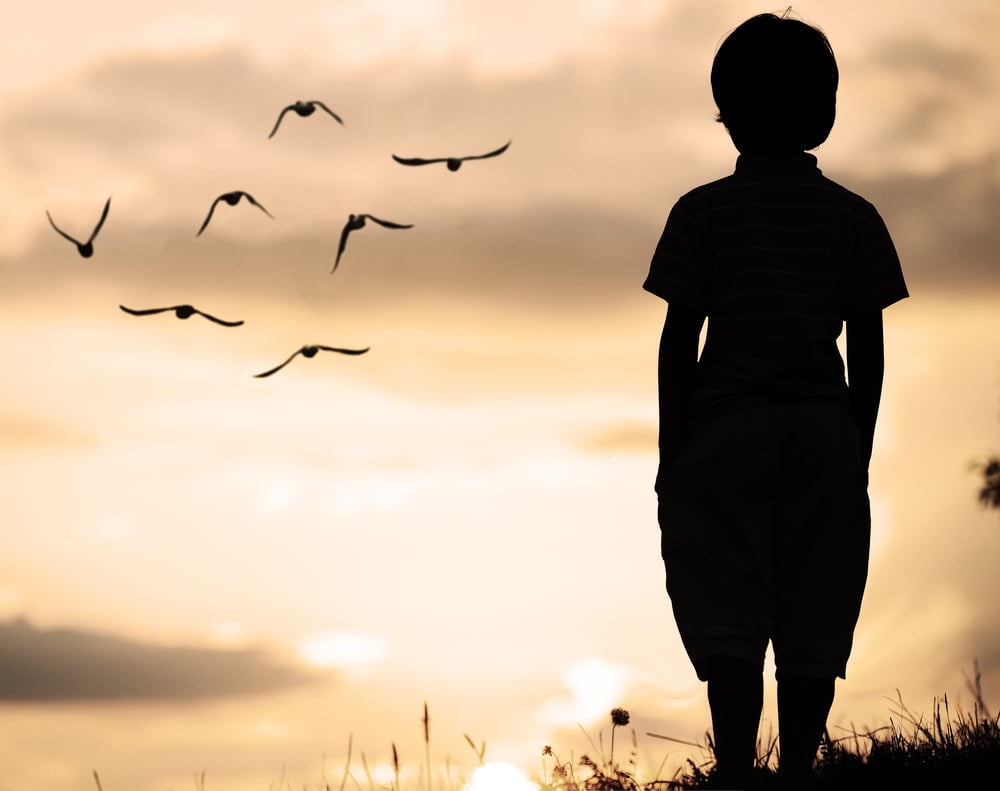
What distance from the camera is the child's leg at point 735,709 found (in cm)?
446

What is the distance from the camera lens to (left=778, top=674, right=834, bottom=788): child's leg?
4629 millimetres

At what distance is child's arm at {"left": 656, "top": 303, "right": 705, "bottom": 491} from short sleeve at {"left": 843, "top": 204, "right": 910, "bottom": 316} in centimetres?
62

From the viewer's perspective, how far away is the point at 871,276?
4719 millimetres

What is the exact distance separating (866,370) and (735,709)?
4.47 ft

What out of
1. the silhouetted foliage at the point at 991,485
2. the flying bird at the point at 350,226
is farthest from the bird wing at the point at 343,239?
the silhouetted foliage at the point at 991,485

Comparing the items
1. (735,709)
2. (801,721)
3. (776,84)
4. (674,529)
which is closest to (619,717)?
(801,721)

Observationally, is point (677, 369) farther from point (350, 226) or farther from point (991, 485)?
point (991, 485)

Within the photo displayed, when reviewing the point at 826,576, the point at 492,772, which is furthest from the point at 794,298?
the point at 492,772

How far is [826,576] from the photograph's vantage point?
4.55 metres

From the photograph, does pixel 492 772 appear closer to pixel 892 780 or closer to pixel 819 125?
pixel 892 780

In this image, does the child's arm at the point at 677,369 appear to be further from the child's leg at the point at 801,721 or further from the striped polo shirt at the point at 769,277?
the child's leg at the point at 801,721

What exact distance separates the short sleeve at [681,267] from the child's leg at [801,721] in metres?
1.46

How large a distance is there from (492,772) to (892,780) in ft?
5.83

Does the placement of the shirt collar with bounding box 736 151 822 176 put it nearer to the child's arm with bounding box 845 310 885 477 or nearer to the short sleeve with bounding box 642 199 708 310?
the short sleeve with bounding box 642 199 708 310
